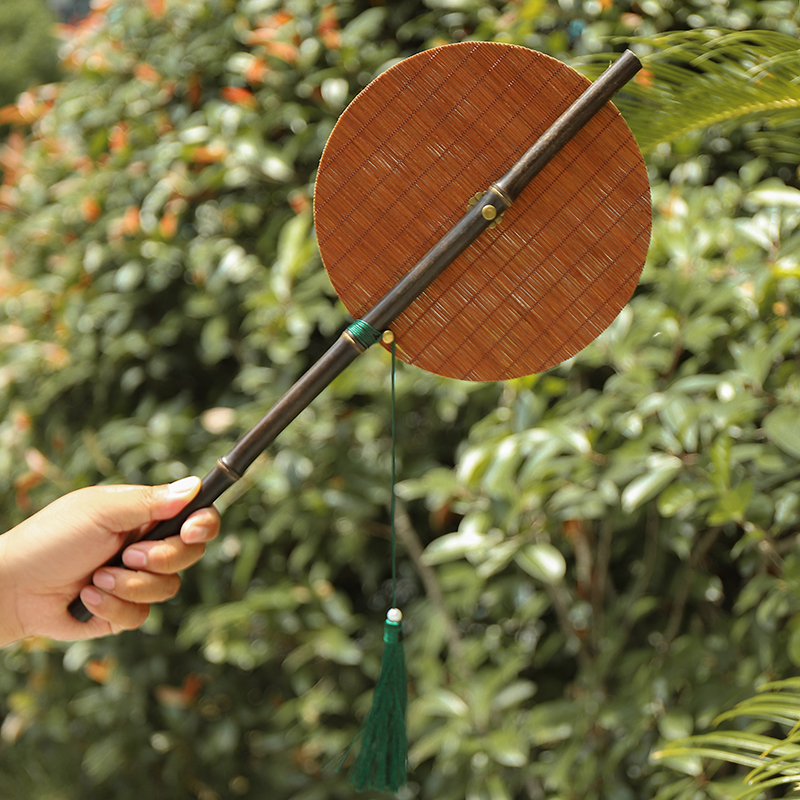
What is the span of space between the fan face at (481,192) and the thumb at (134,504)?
25 cm

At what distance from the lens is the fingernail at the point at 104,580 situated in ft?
2.51

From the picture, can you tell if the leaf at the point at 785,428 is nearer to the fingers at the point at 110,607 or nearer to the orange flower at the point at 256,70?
the fingers at the point at 110,607

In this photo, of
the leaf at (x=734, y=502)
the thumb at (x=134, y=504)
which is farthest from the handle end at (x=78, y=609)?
the leaf at (x=734, y=502)

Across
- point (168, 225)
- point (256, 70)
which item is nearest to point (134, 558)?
point (168, 225)

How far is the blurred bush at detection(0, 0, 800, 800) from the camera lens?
1084 mm

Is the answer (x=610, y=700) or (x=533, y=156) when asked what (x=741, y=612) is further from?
(x=533, y=156)

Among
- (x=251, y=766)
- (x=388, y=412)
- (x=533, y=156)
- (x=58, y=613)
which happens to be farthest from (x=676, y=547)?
(x=251, y=766)

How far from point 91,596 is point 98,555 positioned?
1.9 inches

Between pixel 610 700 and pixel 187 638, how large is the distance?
767 mm

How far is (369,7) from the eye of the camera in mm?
1512

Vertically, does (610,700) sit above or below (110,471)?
below

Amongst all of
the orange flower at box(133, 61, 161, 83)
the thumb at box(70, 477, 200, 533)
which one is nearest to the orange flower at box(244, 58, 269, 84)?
the orange flower at box(133, 61, 161, 83)

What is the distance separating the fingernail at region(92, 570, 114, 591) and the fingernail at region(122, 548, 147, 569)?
0.09 ft

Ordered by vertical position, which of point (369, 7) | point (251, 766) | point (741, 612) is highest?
point (369, 7)
